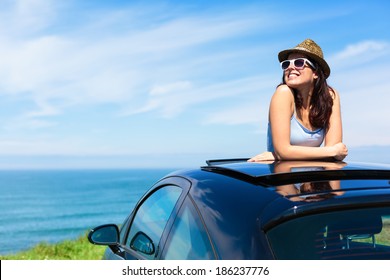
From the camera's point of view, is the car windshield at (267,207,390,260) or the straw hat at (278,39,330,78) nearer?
the car windshield at (267,207,390,260)

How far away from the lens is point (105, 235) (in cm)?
390

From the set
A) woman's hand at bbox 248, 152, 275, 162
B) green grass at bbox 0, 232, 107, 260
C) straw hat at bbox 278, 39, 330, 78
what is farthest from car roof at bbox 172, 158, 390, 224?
green grass at bbox 0, 232, 107, 260

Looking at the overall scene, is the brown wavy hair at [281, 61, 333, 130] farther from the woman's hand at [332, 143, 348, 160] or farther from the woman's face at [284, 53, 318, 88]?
the woman's hand at [332, 143, 348, 160]

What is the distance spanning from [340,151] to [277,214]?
1.86 metres

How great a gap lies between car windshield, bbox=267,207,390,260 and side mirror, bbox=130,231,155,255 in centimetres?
113

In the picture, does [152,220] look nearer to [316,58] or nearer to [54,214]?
[316,58]

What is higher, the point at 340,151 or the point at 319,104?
the point at 319,104

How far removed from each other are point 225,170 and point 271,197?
723 mm

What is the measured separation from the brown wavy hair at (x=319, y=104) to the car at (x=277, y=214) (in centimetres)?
131

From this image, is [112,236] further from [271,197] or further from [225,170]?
[271,197]

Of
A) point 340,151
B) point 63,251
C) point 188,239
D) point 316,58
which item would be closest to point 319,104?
point 316,58

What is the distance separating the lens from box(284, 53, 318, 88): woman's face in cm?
446
